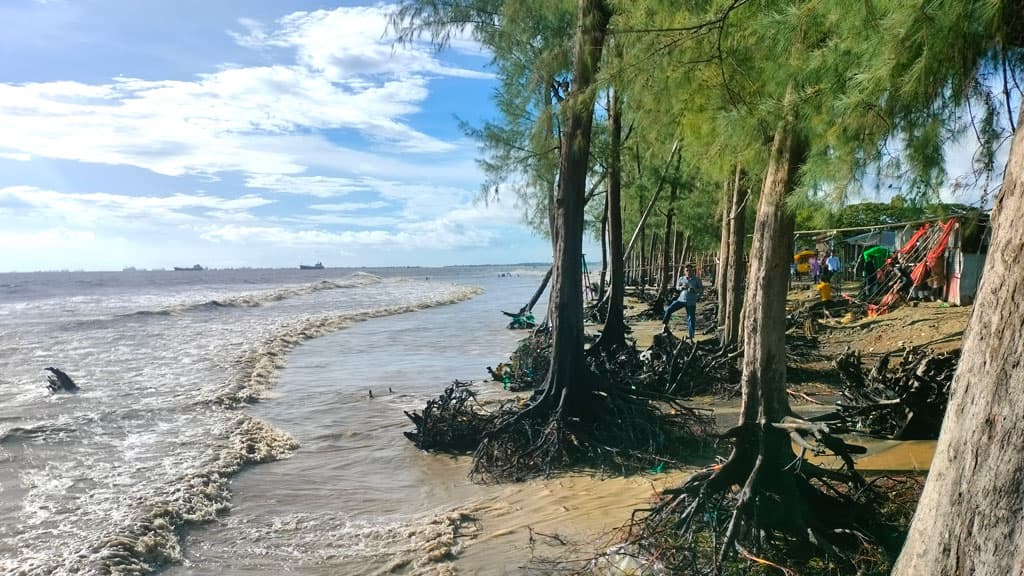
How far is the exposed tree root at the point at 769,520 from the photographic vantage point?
14.2 ft

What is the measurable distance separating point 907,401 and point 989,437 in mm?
5474

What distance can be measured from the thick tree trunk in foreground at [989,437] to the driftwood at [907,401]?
4528mm

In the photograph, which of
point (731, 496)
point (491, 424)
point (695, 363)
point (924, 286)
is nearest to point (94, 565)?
point (491, 424)

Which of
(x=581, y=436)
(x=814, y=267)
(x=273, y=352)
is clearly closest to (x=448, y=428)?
(x=581, y=436)

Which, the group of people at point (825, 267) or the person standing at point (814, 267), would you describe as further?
the person standing at point (814, 267)

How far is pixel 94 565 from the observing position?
18.5ft

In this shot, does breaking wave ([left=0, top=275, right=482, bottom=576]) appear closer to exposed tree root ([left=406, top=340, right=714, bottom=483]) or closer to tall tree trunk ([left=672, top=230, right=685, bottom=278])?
exposed tree root ([left=406, top=340, right=714, bottom=483])

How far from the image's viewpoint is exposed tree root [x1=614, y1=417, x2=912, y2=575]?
4.34 metres

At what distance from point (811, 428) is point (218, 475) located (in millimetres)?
6410

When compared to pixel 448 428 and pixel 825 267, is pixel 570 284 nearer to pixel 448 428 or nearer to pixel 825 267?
pixel 448 428

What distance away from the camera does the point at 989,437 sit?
8.23ft

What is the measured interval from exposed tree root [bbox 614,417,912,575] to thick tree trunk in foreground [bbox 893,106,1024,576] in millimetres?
1565

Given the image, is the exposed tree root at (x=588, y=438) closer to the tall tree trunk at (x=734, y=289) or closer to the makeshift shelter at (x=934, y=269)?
the tall tree trunk at (x=734, y=289)

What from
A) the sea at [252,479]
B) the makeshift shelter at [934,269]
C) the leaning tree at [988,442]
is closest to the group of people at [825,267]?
the makeshift shelter at [934,269]
